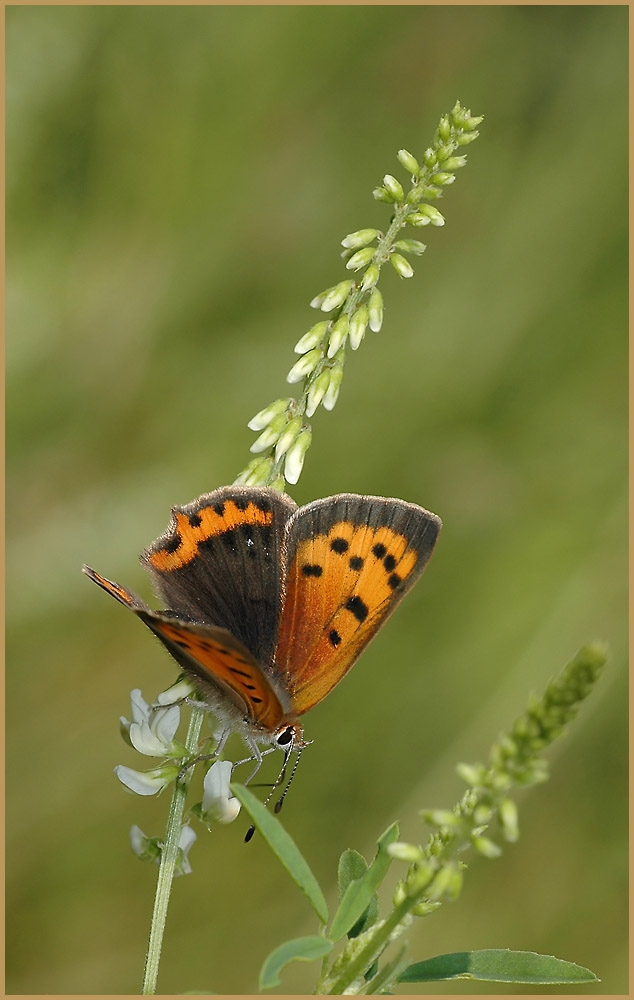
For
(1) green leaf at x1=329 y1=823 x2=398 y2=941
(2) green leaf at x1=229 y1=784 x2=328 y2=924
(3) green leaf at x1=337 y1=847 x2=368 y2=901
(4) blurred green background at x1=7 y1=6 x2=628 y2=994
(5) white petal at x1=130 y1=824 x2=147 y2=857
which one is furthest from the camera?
(4) blurred green background at x1=7 y1=6 x2=628 y2=994

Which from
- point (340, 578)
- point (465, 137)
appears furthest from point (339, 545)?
point (465, 137)

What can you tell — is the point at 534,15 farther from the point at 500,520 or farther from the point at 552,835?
the point at 552,835

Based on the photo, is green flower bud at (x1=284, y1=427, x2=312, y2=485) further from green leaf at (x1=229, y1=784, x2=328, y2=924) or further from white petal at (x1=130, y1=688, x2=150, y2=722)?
green leaf at (x1=229, y1=784, x2=328, y2=924)

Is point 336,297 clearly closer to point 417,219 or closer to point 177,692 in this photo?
point 417,219

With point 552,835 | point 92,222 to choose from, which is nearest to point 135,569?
point 92,222

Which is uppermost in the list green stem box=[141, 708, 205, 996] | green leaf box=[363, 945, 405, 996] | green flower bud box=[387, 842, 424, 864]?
green stem box=[141, 708, 205, 996]

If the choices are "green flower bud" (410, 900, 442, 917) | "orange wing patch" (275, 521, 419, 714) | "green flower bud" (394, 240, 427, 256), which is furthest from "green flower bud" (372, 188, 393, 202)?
"green flower bud" (410, 900, 442, 917)

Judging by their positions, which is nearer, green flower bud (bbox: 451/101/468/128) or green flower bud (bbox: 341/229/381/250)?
green flower bud (bbox: 451/101/468/128)
